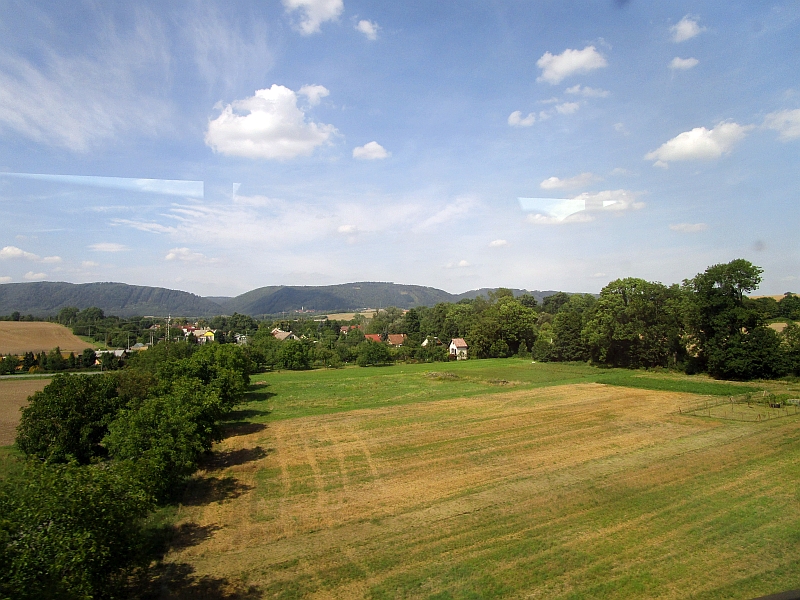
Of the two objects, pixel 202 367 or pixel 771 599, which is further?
pixel 202 367

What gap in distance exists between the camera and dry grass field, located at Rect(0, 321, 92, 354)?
228ft

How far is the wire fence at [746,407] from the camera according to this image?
24.2 m

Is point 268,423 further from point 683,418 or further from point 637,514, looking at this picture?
point 683,418

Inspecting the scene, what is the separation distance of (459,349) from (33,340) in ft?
234

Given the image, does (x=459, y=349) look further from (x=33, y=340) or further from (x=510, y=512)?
(x=33, y=340)

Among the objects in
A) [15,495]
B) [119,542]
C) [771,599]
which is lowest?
[119,542]

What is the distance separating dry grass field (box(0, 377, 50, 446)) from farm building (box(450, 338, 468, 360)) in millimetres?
53714

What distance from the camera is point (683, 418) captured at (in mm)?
24594

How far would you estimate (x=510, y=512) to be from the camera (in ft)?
42.9

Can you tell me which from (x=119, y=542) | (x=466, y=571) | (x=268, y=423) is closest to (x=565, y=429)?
(x=466, y=571)

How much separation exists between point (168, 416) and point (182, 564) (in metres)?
6.28

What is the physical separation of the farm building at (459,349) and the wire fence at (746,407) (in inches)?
1769

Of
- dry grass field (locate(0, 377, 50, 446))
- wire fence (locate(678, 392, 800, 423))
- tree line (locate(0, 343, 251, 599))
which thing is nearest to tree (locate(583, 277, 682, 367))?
wire fence (locate(678, 392, 800, 423))

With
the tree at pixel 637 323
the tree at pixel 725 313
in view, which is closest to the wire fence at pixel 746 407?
the tree at pixel 725 313
